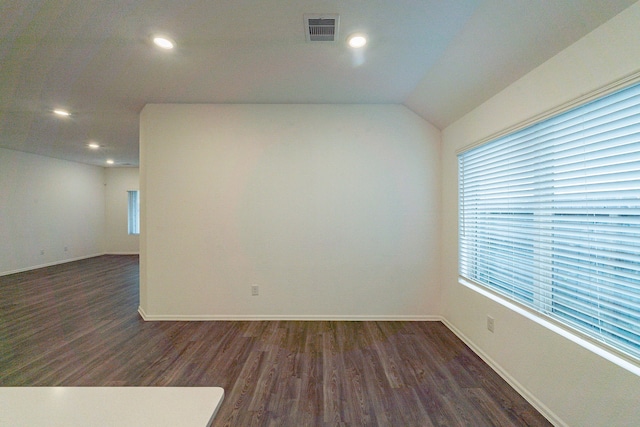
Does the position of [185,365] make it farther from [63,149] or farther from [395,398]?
[63,149]

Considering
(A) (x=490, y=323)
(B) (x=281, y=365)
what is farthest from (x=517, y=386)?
(B) (x=281, y=365)

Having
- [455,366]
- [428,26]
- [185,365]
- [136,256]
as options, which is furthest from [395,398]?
[136,256]

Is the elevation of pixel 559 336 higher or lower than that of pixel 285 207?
lower

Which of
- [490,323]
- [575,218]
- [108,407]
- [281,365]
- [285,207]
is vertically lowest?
[281,365]

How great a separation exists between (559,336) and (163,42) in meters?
3.55

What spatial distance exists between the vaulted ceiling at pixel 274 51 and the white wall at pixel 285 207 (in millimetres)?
289

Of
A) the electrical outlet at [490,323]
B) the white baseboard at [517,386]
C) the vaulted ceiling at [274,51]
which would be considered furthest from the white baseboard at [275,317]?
the vaulted ceiling at [274,51]

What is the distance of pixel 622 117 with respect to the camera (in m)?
1.33

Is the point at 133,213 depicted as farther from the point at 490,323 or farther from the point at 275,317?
the point at 490,323

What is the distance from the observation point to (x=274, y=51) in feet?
7.02

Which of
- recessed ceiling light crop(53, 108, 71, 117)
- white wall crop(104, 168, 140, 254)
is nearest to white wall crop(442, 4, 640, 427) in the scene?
recessed ceiling light crop(53, 108, 71, 117)

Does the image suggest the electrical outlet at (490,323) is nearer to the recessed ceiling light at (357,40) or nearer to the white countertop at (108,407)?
the white countertop at (108,407)

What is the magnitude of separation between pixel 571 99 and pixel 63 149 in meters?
8.31

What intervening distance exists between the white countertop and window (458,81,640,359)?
2.02 metres
